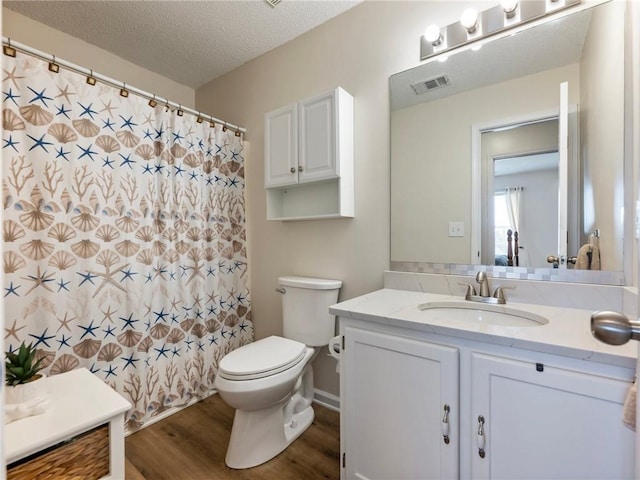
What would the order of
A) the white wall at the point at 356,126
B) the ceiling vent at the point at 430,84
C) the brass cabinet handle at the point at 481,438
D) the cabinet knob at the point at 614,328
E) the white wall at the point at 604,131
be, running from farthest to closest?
the white wall at the point at 356,126
the ceiling vent at the point at 430,84
the white wall at the point at 604,131
the brass cabinet handle at the point at 481,438
the cabinet knob at the point at 614,328

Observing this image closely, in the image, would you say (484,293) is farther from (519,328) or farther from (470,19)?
(470,19)

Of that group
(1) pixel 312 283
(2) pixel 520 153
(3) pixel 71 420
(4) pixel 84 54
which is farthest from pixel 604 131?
(4) pixel 84 54

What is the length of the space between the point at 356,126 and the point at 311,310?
112 cm

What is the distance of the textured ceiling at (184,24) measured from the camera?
74.0 inches

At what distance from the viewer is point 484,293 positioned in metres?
1.42

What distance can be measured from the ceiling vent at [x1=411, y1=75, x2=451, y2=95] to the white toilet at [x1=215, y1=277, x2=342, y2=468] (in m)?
1.13

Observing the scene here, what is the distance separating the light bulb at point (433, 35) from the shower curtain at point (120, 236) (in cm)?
142

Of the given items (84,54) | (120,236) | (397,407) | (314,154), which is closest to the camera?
(397,407)

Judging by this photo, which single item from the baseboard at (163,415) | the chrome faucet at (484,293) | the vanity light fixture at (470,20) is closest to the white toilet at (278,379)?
the baseboard at (163,415)

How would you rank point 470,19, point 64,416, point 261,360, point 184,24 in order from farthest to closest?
point 184,24, point 261,360, point 470,19, point 64,416

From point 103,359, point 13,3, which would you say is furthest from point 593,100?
point 13,3

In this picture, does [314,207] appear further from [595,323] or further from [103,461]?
[595,323]

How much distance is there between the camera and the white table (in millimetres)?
924

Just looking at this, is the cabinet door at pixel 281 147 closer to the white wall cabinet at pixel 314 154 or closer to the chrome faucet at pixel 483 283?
the white wall cabinet at pixel 314 154
